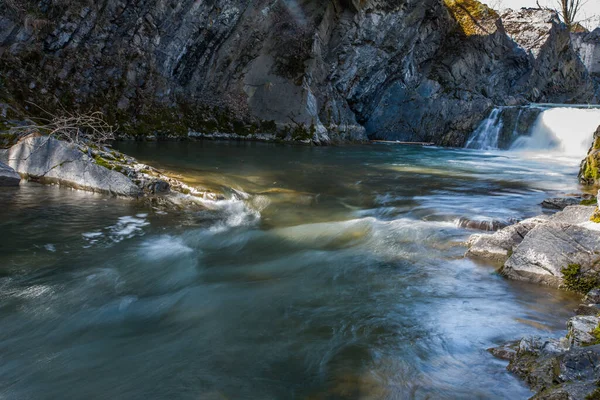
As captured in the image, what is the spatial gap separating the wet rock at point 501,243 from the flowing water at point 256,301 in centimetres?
28

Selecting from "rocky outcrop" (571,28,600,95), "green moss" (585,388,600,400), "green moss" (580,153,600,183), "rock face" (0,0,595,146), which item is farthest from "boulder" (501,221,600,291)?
"rocky outcrop" (571,28,600,95)

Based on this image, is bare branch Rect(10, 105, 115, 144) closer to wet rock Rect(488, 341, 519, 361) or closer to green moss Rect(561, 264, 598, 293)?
Answer: wet rock Rect(488, 341, 519, 361)

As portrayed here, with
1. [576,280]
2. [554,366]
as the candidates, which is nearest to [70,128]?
[576,280]

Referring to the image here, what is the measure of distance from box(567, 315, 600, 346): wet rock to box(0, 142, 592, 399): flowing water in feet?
1.71

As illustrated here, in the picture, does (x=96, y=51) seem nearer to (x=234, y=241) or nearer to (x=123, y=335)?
(x=234, y=241)

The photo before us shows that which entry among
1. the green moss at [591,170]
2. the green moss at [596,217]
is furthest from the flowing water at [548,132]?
the green moss at [596,217]

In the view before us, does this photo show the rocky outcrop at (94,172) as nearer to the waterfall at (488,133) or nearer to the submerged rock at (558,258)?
the submerged rock at (558,258)

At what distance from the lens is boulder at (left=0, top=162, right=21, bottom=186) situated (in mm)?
8070

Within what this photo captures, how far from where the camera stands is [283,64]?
67.8 ft

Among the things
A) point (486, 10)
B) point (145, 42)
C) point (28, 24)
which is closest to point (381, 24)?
point (486, 10)

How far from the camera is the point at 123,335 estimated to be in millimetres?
3789

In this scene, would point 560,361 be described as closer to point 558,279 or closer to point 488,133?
point 558,279

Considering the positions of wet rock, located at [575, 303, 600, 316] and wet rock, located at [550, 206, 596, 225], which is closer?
wet rock, located at [575, 303, 600, 316]

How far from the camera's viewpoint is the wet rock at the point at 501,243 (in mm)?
5617
